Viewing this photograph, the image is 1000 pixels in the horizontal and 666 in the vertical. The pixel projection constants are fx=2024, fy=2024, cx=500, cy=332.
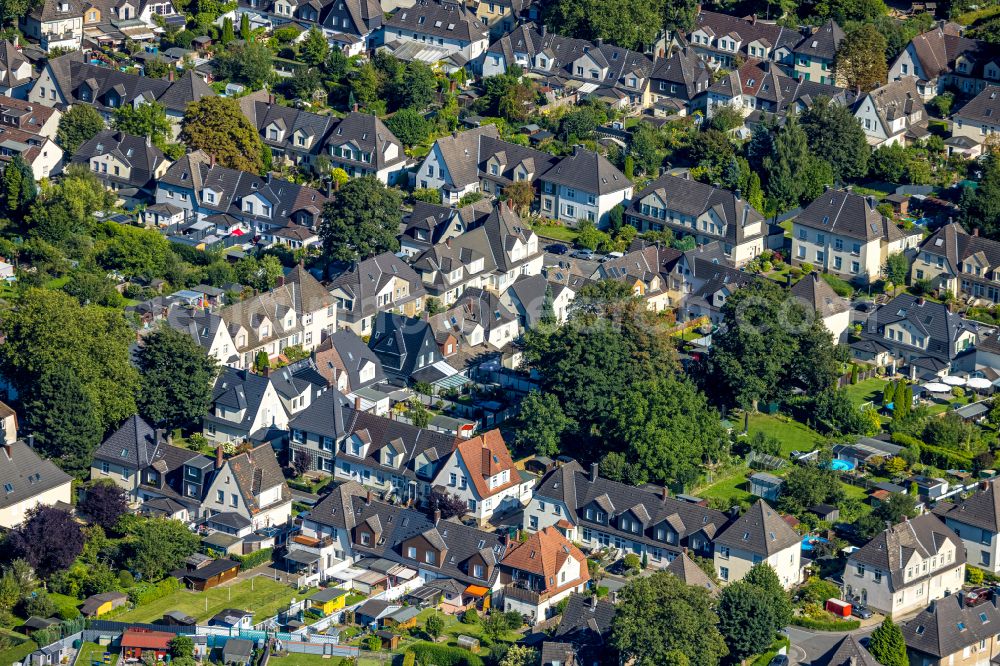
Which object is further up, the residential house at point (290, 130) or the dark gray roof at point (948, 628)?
the residential house at point (290, 130)

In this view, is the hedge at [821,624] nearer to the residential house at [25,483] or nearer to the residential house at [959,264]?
the residential house at [25,483]

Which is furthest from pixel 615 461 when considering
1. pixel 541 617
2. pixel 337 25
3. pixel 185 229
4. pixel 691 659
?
pixel 337 25

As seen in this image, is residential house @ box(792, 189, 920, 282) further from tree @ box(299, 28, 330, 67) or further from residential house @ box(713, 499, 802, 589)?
tree @ box(299, 28, 330, 67)

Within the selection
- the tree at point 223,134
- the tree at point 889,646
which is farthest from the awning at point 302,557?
the tree at point 223,134

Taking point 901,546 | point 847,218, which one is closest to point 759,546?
point 901,546

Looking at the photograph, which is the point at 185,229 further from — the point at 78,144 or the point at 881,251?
the point at 881,251
